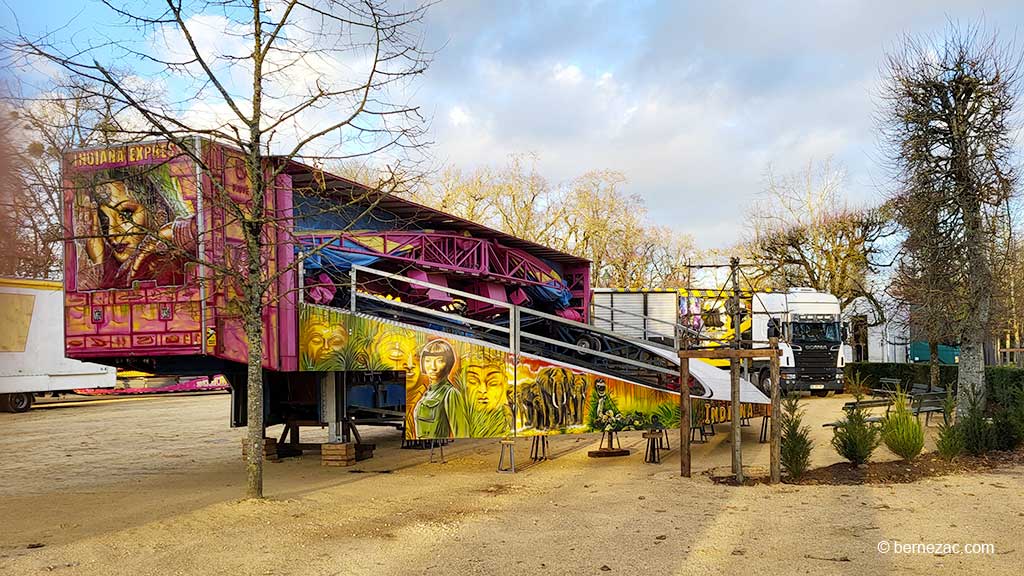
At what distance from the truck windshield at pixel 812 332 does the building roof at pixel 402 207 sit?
10.2 meters

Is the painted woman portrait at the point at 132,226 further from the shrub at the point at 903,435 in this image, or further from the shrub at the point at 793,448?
the shrub at the point at 903,435

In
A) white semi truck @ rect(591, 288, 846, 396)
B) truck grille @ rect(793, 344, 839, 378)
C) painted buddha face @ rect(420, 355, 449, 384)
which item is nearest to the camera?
painted buddha face @ rect(420, 355, 449, 384)

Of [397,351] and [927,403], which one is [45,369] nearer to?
[397,351]

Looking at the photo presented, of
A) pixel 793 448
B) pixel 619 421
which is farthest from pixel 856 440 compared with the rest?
pixel 619 421

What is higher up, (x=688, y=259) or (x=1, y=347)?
(x=688, y=259)

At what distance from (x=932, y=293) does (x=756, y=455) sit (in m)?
4.06

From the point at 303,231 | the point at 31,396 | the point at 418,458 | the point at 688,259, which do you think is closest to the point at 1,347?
the point at 303,231

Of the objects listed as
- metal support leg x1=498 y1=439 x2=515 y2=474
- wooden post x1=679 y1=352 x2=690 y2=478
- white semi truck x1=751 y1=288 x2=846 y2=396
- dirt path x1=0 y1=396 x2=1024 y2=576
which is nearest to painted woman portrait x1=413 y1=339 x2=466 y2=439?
dirt path x1=0 y1=396 x2=1024 y2=576

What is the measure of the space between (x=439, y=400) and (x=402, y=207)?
3694 millimetres

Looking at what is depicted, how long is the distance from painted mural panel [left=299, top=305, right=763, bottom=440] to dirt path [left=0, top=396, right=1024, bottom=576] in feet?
2.50

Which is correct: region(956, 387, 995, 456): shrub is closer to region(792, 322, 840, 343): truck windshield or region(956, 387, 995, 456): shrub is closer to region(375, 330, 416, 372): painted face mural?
region(375, 330, 416, 372): painted face mural

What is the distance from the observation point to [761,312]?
27.0 metres

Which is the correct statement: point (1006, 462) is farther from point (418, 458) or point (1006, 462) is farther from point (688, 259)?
point (688, 259)

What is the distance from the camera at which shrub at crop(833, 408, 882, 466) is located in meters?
11.3
